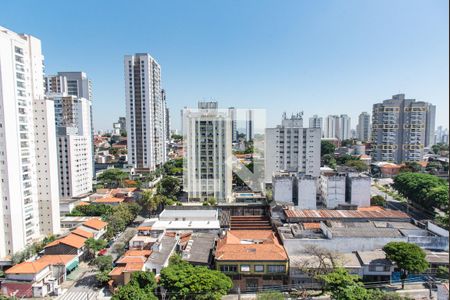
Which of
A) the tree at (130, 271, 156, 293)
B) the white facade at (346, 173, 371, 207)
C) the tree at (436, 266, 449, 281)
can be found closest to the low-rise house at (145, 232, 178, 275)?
the tree at (130, 271, 156, 293)

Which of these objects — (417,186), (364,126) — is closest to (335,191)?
(417,186)

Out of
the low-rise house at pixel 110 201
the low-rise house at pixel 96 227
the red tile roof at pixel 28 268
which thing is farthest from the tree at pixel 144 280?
the low-rise house at pixel 110 201

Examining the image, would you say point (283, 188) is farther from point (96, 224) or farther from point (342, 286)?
point (96, 224)

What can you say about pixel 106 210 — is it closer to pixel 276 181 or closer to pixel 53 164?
pixel 53 164

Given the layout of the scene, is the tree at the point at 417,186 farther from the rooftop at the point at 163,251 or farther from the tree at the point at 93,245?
the tree at the point at 93,245

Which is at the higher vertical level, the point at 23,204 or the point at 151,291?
the point at 23,204

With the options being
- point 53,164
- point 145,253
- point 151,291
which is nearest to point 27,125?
point 53,164
